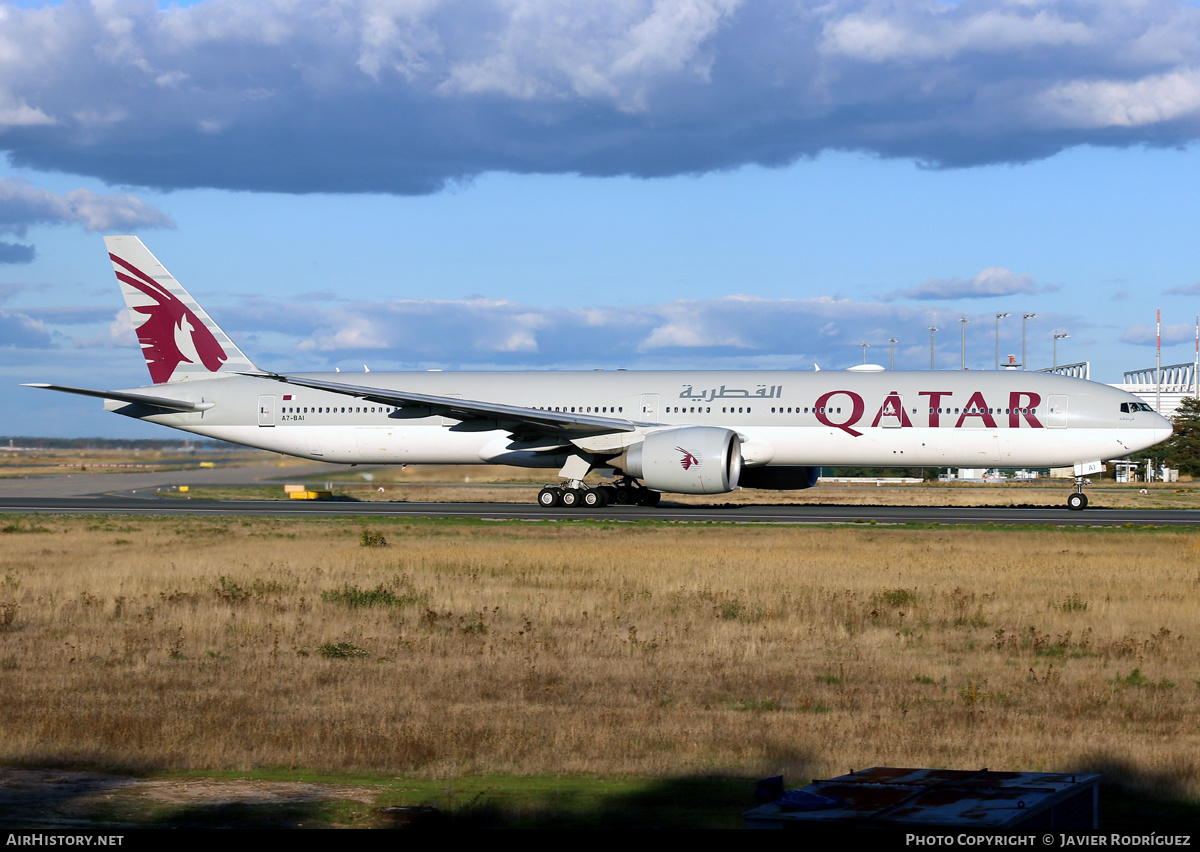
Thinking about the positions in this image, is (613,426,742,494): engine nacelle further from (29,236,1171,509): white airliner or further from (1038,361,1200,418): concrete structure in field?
(1038,361,1200,418): concrete structure in field

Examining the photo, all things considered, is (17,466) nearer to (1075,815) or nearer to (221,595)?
(221,595)

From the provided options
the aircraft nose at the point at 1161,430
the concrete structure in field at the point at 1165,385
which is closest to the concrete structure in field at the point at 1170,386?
the concrete structure in field at the point at 1165,385

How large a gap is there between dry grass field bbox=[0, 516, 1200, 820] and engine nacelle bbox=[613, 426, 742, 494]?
858 cm

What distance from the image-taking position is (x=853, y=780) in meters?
6.00

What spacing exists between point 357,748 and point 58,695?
156 inches

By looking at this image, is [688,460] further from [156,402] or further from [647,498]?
[156,402]

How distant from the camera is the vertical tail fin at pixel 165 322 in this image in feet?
139

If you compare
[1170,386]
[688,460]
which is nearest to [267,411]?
[688,460]

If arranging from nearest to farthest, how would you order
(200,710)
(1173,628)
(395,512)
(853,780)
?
1. (853,780)
2. (200,710)
3. (1173,628)
4. (395,512)

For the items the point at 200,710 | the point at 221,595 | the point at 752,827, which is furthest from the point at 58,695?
the point at 752,827

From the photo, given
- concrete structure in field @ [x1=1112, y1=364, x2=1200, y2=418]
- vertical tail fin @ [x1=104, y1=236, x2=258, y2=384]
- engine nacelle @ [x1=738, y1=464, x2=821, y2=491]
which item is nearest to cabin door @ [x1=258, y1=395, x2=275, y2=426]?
vertical tail fin @ [x1=104, y1=236, x2=258, y2=384]

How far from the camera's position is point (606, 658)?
13633mm

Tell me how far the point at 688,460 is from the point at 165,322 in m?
20.8

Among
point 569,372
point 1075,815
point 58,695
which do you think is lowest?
A: point 58,695
